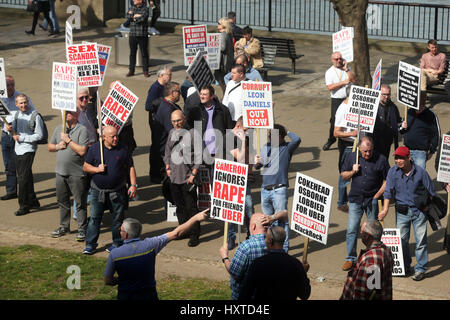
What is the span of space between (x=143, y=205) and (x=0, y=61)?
323 centimetres

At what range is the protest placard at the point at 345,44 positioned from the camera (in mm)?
17047

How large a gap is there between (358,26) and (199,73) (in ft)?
21.2

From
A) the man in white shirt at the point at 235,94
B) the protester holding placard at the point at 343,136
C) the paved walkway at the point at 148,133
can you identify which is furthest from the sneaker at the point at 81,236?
the protester holding placard at the point at 343,136

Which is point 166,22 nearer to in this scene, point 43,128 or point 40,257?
point 43,128

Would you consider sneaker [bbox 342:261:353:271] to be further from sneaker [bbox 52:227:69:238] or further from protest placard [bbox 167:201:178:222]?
sneaker [bbox 52:227:69:238]

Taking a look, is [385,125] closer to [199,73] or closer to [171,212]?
[199,73]

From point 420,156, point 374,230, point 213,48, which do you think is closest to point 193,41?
point 213,48

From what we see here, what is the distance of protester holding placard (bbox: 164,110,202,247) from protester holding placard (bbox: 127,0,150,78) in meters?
9.79

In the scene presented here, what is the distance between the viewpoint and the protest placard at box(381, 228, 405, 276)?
1127 cm

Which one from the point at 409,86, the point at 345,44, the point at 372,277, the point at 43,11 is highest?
the point at 43,11

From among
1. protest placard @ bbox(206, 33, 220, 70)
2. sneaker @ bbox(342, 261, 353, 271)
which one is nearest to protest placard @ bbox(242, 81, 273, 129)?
sneaker @ bbox(342, 261, 353, 271)

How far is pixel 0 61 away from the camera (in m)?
14.6

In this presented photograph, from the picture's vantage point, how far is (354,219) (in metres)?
11.8

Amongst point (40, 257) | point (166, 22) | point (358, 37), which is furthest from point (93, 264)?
point (166, 22)
